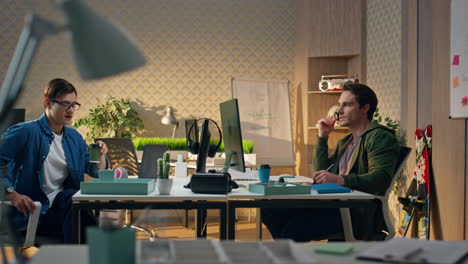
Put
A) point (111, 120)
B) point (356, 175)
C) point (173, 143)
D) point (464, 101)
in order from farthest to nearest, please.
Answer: point (111, 120) → point (173, 143) → point (464, 101) → point (356, 175)

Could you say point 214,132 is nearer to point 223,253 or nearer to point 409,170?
point 409,170

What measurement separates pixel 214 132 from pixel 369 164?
4.39 metres

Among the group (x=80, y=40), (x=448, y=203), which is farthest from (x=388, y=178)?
(x=80, y=40)

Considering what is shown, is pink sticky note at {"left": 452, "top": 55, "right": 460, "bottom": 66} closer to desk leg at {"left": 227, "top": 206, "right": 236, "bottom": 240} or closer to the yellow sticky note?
the yellow sticky note

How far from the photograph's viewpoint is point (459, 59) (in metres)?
3.21

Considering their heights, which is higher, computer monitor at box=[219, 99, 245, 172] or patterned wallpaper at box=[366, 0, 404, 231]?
patterned wallpaper at box=[366, 0, 404, 231]

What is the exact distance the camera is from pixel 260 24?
22.7 feet

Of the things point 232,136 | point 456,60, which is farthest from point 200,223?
point 456,60

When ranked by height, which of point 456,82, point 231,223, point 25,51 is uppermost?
point 456,82

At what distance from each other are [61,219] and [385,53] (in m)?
3.75

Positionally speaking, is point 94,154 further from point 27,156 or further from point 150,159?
point 150,159

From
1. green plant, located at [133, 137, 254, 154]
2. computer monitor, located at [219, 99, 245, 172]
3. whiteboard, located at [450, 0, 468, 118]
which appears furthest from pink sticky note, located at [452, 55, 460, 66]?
green plant, located at [133, 137, 254, 154]

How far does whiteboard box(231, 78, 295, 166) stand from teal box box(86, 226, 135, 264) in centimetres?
531

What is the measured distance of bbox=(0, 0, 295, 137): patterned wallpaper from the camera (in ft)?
21.6
